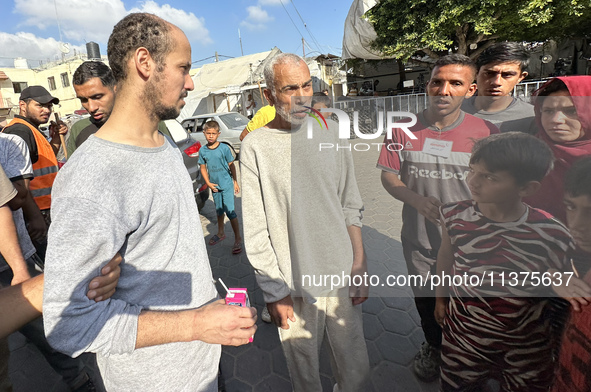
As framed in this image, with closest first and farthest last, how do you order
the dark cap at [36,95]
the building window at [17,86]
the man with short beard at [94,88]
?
A: the man with short beard at [94,88], the dark cap at [36,95], the building window at [17,86]

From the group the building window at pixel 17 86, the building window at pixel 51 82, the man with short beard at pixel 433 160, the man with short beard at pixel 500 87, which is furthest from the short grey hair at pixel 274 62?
the building window at pixel 17 86

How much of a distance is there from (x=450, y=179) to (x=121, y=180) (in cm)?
153

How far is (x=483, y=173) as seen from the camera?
1353mm

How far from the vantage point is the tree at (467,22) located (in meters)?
10.9

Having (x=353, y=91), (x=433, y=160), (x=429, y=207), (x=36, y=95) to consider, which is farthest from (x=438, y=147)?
(x=353, y=91)

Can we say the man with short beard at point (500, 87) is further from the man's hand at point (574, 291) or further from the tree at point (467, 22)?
the tree at point (467, 22)

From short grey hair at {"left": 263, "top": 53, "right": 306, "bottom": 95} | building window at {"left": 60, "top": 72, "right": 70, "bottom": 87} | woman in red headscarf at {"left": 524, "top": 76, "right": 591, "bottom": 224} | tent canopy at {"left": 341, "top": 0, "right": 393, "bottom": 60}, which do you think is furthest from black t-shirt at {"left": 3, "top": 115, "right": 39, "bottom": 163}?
building window at {"left": 60, "top": 72, "right": 70, "bottom": 87}

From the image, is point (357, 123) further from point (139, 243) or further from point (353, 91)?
point (353, 91)

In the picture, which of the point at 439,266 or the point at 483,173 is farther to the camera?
the point at 439,266

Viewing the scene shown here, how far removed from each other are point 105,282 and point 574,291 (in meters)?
1.75

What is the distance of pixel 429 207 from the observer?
1.73m

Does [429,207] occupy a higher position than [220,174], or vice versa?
[220,174]

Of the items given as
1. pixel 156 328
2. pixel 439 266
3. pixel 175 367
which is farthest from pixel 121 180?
pixel 439 266

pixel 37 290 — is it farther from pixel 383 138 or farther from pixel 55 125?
pixel 55 125
